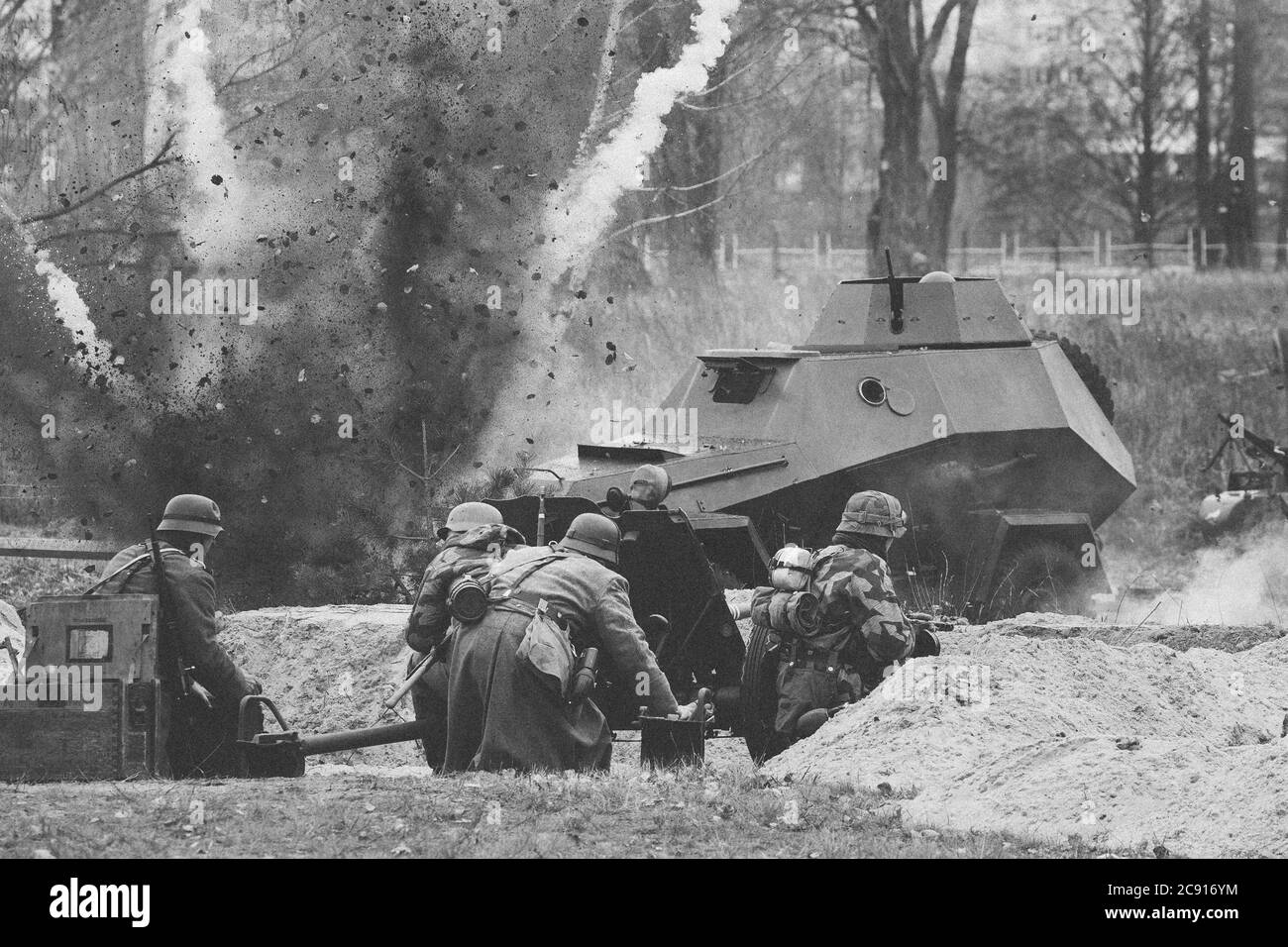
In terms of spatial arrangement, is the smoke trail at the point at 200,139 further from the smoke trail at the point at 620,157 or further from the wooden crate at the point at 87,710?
the wooden crate at the point at 87,710

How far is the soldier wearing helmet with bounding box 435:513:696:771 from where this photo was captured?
965 cm

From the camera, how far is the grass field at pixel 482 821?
7691 mm

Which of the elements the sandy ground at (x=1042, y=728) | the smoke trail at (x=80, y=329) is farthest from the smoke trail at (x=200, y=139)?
the sandy ground at (x=1042, y=728)

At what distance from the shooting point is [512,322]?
20266 millimetres

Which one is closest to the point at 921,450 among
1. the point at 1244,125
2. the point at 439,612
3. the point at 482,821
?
the point at 439,612

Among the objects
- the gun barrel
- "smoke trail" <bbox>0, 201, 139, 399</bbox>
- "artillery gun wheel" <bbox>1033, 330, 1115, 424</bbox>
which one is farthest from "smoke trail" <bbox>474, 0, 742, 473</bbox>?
the gun barrel

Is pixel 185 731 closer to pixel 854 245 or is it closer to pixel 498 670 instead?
pixel 498 670

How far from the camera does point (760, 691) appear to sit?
10.6 meters

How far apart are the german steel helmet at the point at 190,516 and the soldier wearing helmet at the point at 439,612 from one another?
118cm

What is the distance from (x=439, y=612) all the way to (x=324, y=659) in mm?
4354

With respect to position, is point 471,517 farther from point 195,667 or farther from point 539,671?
point 195,667

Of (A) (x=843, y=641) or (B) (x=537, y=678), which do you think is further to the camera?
(A) (x=843, y=641)

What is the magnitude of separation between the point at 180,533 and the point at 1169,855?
5.04 meters

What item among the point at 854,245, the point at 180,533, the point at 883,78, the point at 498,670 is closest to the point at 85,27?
the point at 883,78
